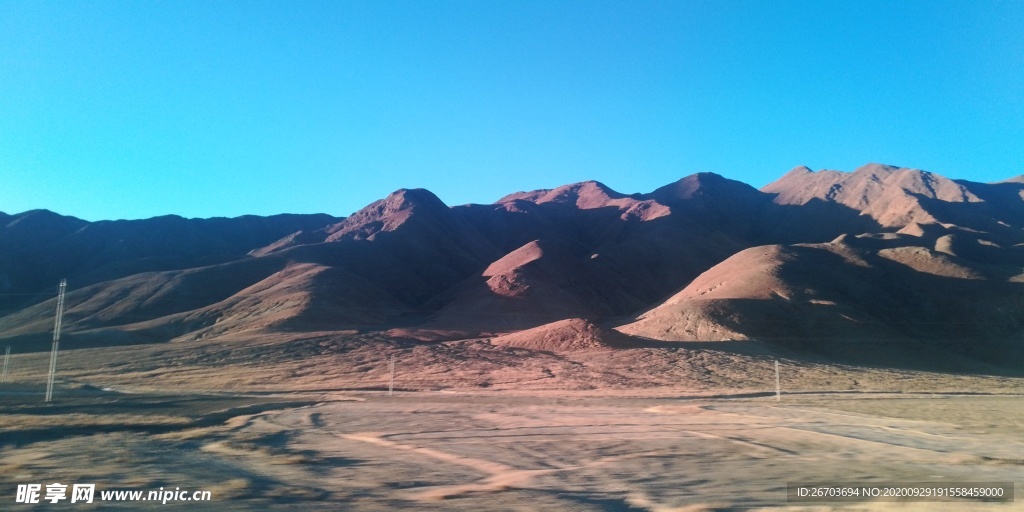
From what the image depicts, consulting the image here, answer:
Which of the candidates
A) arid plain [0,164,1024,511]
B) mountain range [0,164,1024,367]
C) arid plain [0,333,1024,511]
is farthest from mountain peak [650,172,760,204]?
arid plain [0,333,1024,511]

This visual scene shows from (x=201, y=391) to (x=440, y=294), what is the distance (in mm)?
67042

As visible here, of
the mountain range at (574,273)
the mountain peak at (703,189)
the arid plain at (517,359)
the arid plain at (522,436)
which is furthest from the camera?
the mountain peak at (703,189)

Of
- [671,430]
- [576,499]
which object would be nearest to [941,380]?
[671,430]

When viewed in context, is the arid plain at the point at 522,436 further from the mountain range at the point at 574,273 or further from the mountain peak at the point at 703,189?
the mountain peak at the point at 703,189

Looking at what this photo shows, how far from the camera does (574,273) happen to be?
3996 inches

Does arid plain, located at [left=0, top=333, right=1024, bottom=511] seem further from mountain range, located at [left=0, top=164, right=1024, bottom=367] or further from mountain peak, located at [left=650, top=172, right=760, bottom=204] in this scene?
mountain peak, located at [left=650, top=172, right=760, bottom=204]

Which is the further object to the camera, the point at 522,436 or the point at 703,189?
the point at 703,189

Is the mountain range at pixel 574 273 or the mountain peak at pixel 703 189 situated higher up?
the mountain peak at pixel 703 189

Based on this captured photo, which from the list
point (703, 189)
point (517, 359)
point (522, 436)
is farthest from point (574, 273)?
point (703, 189)

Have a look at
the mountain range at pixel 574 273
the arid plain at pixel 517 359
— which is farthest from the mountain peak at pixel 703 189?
the arid plain at pixel 517 359

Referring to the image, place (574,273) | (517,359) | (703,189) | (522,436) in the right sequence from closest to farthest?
(522,436)
(517,359)
(574,273)
(703,189)

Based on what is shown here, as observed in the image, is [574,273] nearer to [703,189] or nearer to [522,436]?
[522,436]

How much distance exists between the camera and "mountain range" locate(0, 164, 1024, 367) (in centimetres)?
6538

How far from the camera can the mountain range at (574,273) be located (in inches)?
2574
